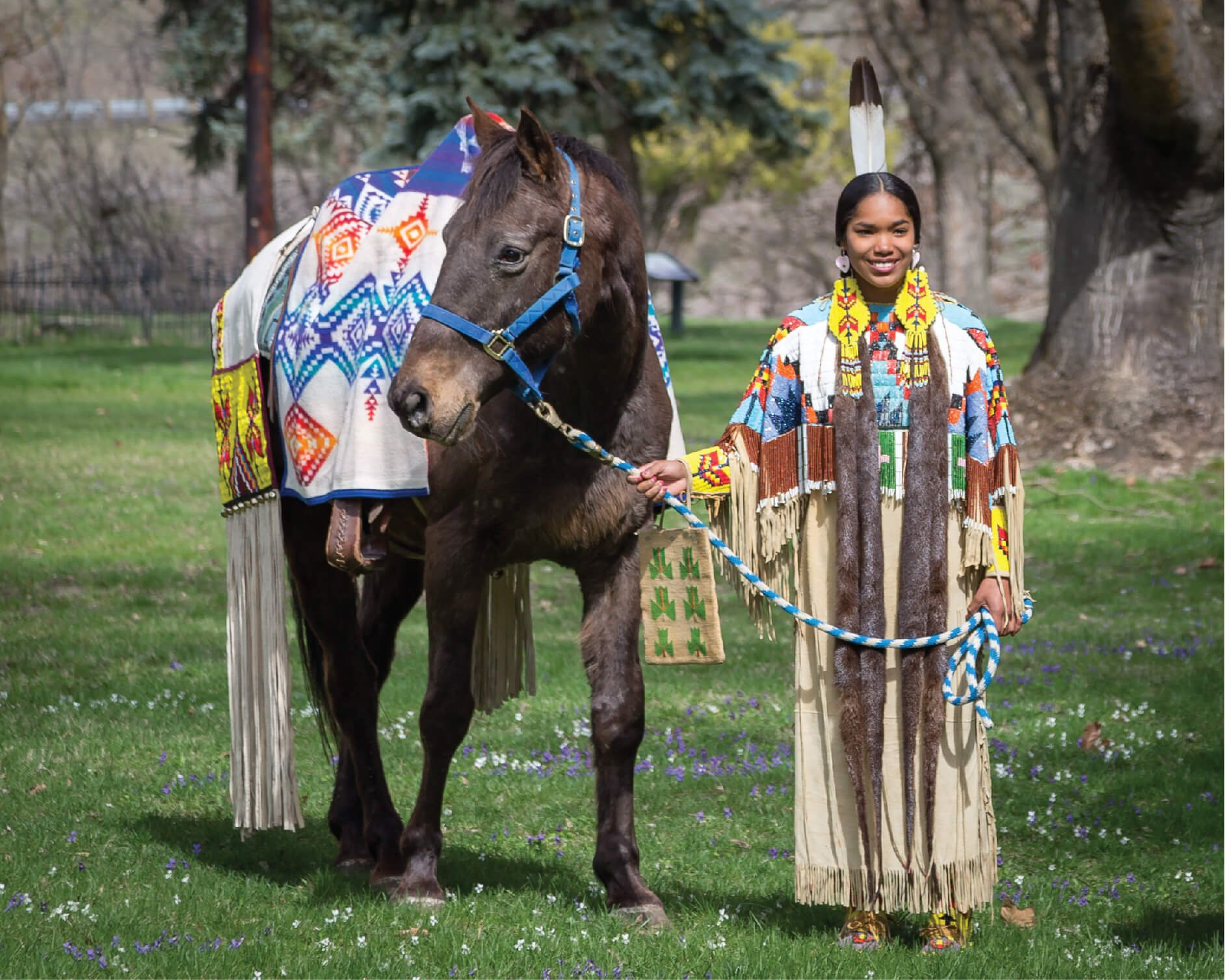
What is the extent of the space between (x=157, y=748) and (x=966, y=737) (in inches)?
155

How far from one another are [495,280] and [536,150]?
40cm

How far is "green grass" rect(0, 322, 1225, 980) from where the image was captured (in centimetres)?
438

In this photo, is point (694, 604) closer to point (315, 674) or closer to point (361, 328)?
point (361, 328)

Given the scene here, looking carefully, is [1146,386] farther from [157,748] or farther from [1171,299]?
[157,748]

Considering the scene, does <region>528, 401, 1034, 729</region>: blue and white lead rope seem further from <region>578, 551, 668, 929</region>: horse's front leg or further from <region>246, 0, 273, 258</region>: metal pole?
<region>246, 0, 273, 258</region>: metal pole

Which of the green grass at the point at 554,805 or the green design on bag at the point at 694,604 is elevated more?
the green design on bag at the point at 694,604

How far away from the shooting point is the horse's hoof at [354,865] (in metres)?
5.42

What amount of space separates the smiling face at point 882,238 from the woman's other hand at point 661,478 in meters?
0.74

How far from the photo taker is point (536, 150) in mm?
4207

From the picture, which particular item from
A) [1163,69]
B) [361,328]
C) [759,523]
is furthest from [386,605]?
[1163,69]

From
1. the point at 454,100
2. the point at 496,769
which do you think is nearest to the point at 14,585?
the point at 496,769

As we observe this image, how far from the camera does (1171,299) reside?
1366 centimetres

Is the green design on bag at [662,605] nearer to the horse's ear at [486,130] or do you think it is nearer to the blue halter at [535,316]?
the blue halter at [535,316]

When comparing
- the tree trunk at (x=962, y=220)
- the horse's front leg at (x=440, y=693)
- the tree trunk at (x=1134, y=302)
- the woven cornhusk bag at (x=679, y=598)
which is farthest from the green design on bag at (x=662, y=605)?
the tree trunk at (x=962, y=220)
